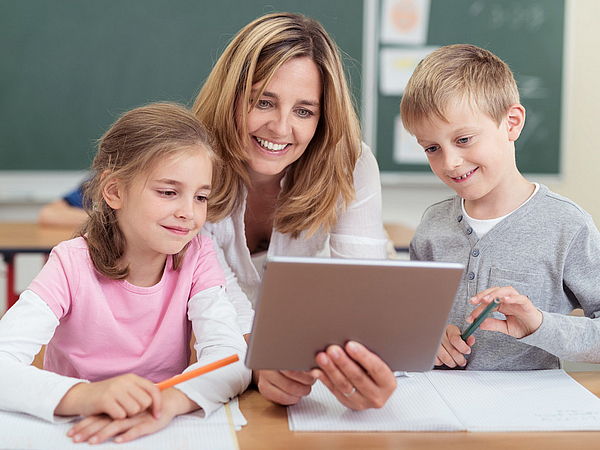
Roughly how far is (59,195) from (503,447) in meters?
2.99

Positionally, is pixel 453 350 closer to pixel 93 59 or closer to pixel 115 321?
pixel 115 321

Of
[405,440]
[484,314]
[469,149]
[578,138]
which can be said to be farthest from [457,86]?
[578,138]

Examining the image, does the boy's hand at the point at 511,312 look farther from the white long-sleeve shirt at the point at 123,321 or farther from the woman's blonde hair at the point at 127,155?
the woman's blonde hair at the point at 127,155

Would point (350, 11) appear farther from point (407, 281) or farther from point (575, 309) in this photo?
point (407, 281)

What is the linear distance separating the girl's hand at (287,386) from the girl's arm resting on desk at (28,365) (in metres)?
0.26

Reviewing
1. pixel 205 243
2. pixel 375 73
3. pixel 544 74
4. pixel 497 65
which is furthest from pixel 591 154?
pixel 205 243

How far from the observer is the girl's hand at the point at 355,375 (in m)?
0.77

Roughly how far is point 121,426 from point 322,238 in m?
0.83

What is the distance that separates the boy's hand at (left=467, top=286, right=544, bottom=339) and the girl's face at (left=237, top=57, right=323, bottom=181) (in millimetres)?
548

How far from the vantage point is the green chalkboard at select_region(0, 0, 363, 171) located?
313 cm

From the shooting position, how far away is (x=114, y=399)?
2.49 ft

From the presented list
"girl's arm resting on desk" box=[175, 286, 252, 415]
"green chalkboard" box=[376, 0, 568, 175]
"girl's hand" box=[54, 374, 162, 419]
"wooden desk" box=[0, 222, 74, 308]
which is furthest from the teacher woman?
"green chalkboard" box=[376, 0, 568, 175]

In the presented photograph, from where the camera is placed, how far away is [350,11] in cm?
334

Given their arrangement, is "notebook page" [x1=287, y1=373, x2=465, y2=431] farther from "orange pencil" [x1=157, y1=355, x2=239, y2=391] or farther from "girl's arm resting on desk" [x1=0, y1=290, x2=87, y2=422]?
"girl's arm resting on desk" [x1=0, y1=290, x2=87, y2=422]
